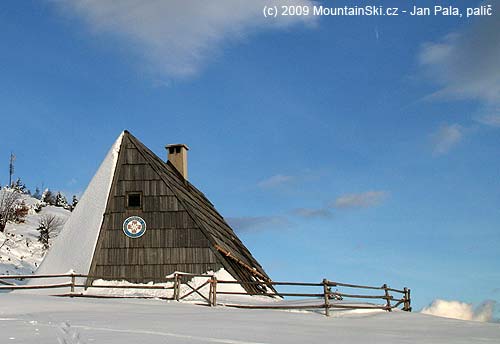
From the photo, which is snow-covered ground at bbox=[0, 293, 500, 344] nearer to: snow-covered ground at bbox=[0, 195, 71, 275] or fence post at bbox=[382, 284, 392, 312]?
fence post at bbox=[382, 284, 392, 312]

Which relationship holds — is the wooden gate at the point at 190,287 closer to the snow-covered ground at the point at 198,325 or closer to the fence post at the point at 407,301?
the snow-covered ground at the point at 198,325

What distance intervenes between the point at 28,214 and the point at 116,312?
136 ft

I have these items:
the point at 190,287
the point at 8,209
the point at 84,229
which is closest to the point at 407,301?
the point at 190,287

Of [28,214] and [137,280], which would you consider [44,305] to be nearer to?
[137,280]

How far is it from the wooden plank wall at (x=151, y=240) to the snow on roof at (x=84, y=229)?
1.06ft

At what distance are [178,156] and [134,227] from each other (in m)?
8.59

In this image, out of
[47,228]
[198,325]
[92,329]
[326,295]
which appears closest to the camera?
[92,329]

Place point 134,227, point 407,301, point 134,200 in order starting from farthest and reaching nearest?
point 134,200 < point 134,227 < point 407,301

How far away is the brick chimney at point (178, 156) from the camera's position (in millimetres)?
29734

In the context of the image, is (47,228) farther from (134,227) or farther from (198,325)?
(198,325)

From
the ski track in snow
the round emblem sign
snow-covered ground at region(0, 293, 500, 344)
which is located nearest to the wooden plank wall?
the round emblem sign

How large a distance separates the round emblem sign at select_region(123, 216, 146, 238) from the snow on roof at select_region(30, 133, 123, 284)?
1033 millimetres

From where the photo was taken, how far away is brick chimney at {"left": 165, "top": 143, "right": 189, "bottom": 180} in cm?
2973

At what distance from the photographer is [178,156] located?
97.9 ft
